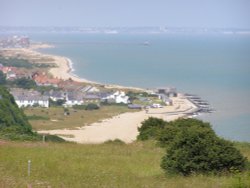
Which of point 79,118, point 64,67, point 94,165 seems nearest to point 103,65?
point 64,67

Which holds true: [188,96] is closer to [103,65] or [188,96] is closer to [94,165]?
[103,65]

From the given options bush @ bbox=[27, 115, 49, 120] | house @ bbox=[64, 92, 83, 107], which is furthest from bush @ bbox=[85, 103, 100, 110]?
A: bush @ bbox=[27, 115, 49, 120]

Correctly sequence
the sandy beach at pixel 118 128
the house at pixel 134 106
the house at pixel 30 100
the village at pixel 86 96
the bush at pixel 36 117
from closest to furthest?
the sandy beach at pixel 118 128 < the bush at pixel 36 117 < the house at pixel 134 106 < the house at pixel 30 100 < the village at pixel 86 96

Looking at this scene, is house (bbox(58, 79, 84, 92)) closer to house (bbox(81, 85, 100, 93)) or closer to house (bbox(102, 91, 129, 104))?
house (bbox(81, 85, 100, 93))

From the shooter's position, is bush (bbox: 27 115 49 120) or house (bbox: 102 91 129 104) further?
house (bbox: 102 91 129 104)

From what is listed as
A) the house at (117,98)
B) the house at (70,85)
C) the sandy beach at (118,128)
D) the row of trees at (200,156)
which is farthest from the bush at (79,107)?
the row of trees at (200,156)

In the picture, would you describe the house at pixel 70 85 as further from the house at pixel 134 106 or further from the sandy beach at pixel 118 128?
the sandy beach at pixel 118 128
